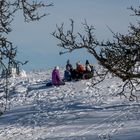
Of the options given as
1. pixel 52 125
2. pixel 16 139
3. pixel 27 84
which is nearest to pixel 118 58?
pixel 16 139

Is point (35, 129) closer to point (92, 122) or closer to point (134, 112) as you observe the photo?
point (92, 122)

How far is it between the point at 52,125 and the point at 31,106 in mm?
6116

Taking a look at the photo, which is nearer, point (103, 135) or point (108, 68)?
point (108, 68)

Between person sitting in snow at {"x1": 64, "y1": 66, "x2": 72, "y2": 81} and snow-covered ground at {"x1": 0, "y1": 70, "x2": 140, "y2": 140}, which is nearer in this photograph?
snow-covered ground at {"x1": 0, "y1": 70, "x2": 140, "y2": 140}

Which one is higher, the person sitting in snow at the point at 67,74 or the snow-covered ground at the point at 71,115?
the person sitting in snow at the point at 67,74

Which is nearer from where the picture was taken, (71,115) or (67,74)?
(71,115)

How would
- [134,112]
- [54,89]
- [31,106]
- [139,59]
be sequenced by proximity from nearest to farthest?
[139,59]
[134,112]
[31,106]
[54,89]

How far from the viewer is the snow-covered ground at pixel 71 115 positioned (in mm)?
21641

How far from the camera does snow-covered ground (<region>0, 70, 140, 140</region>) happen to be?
21.6m

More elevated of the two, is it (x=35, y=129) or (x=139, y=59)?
(x=139, y=59)

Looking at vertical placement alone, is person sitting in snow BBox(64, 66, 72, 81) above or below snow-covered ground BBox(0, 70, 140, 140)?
above

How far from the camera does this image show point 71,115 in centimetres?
2555

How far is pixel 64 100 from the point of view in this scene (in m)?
30.7

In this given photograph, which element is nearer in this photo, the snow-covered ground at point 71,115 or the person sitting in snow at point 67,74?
the snow-covered ground at point 71,115
